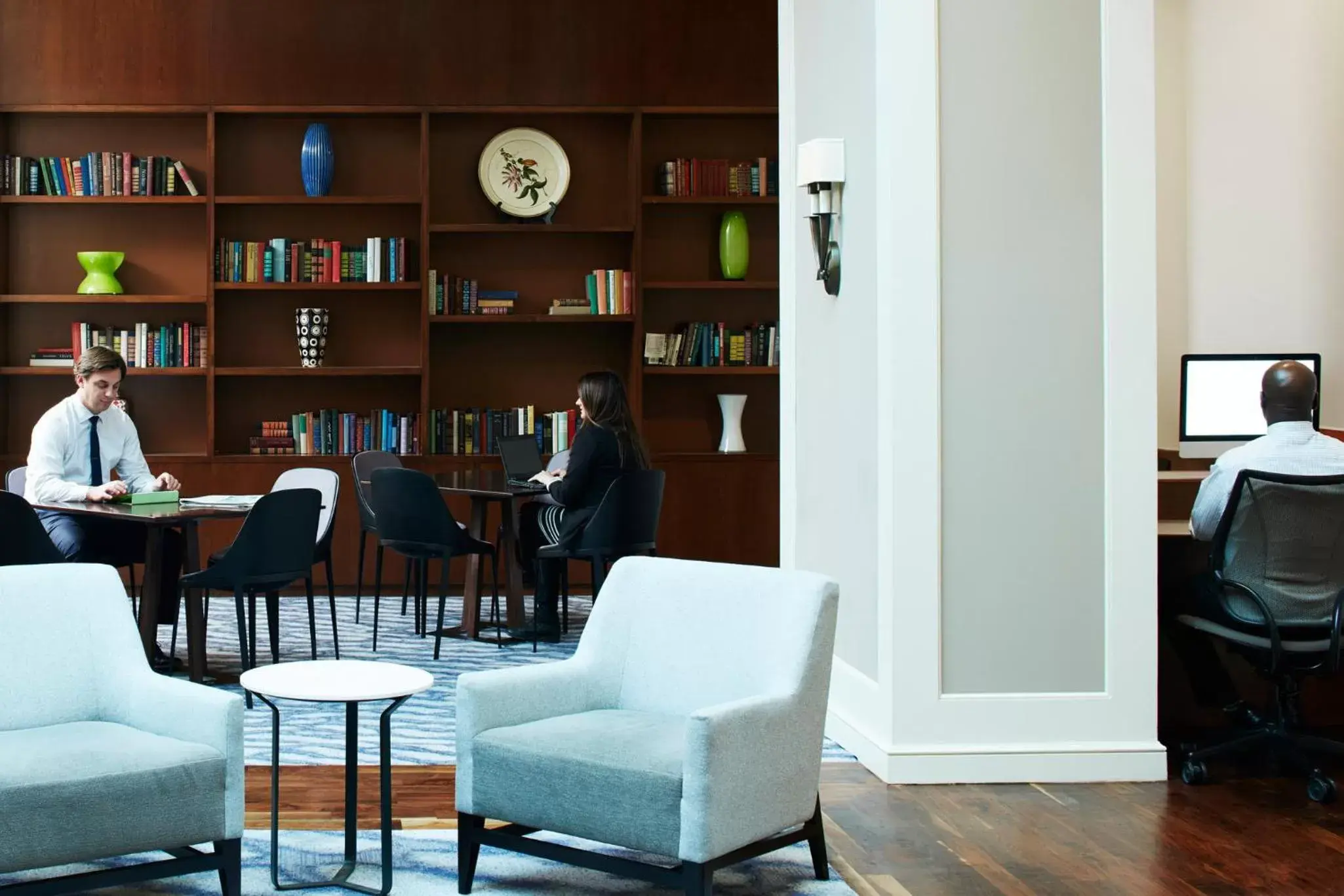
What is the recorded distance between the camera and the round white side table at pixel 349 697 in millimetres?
2881

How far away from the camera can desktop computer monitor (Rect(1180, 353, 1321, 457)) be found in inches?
223

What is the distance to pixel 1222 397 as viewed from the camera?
18.6 feet

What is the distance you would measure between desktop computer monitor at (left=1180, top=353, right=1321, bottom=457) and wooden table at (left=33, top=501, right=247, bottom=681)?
3.77 meters

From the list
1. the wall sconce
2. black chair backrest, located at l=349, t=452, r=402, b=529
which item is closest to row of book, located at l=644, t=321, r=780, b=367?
black chair backrest, located at l=349, t=452, r=402, b=529

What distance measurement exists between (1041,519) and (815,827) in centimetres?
135

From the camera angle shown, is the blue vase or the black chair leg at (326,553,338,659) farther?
the blue vase

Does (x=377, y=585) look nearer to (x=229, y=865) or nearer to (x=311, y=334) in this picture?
(x=311, y=334)

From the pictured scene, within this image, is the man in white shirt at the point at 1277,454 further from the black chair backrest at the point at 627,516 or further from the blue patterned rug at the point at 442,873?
the black chair backrest at the point at 627,516

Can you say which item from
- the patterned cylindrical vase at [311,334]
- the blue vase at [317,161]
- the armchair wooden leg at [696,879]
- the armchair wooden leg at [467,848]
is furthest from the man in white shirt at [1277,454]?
the blue vase at [317,161]

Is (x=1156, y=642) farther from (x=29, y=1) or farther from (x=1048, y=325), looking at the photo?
(x=29, y=1)

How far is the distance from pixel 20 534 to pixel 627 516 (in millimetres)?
2366

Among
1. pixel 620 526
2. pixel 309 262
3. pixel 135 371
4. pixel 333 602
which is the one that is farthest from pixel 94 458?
pixel 309 262

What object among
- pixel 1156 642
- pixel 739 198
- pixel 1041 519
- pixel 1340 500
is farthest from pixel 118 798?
pixel 739 198

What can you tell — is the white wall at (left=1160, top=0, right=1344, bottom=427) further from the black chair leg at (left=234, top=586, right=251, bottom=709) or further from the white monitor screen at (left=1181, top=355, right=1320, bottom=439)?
the black chair leg at (left=234, top=586, right=251, bottom=709)
